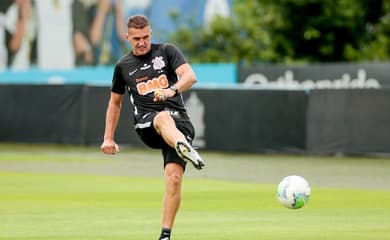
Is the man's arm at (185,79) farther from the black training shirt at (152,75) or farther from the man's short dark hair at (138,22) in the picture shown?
the man's short dark hair at (138,22)

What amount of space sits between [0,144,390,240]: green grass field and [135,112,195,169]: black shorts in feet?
3.58

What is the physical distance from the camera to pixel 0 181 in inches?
859

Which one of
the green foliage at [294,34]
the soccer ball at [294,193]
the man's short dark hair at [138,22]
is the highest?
the man's short dark hair at [138,22]

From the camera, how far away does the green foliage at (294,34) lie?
44.0 m

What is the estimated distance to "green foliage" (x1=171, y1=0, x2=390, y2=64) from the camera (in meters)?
44.0

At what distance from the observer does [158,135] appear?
12.4 metres

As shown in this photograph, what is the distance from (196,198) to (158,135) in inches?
250

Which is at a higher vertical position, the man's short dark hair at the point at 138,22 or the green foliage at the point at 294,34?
the man's short dark hair at the point at 138,22

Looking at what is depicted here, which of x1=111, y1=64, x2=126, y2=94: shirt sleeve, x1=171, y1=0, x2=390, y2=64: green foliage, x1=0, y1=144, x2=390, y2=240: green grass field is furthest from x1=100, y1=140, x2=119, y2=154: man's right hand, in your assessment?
x1=171, y1=0, x2=390, y2=64: green foliage

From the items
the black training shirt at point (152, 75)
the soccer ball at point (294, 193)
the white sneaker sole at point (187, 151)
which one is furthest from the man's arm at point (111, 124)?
the soccer ball at point (294, 193)

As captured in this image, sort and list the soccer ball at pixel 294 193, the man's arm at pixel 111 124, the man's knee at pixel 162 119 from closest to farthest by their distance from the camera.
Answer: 1. the man's knee at pixel 162 119
2. the man's arm at pixel 111 124
3. the soccer ball at pixel 294 193

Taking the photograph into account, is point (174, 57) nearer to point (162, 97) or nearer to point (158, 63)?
point (158, 63)

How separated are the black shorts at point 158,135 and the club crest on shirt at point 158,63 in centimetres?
46

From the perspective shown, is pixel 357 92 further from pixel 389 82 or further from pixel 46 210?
pixel 46 210
